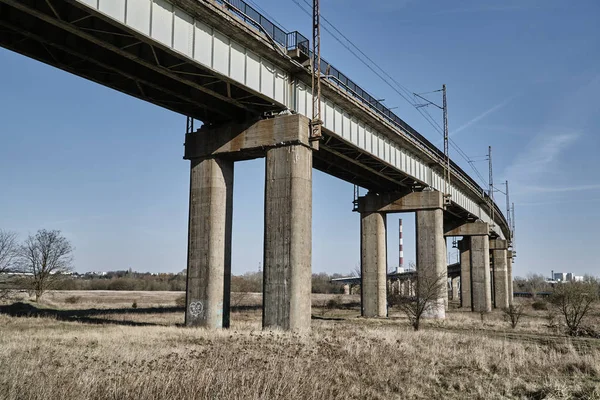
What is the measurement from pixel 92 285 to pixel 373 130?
99652mm

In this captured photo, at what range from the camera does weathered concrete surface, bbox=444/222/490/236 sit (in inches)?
2539

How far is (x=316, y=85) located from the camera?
28297 mm

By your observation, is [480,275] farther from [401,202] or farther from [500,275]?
[401,202]

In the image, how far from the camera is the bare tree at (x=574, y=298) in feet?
95.4

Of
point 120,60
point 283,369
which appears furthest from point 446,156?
point 283,369

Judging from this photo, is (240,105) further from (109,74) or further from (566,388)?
(566,388)

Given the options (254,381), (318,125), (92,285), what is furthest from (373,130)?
(92,285)

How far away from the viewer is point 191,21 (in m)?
21.2

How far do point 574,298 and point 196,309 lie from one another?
2079 centimetres

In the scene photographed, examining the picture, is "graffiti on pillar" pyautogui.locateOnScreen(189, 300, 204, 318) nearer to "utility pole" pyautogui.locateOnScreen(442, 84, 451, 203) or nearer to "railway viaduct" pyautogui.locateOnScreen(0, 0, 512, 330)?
"railway viaduct" pyautogui.locateOnScreen(0, 0, 512, 330)

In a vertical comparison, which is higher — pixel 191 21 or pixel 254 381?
pixel 191 21

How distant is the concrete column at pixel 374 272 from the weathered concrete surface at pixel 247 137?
65.9ft

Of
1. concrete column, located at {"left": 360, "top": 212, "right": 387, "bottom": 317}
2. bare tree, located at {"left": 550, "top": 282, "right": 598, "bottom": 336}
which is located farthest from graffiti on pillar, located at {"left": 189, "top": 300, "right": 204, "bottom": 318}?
concrete column, located at {"left": 360, "top": 212, "right": 387, "bottom": 317}

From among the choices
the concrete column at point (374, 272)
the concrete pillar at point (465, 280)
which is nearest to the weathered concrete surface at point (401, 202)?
the concrete column at point (374, 272)
